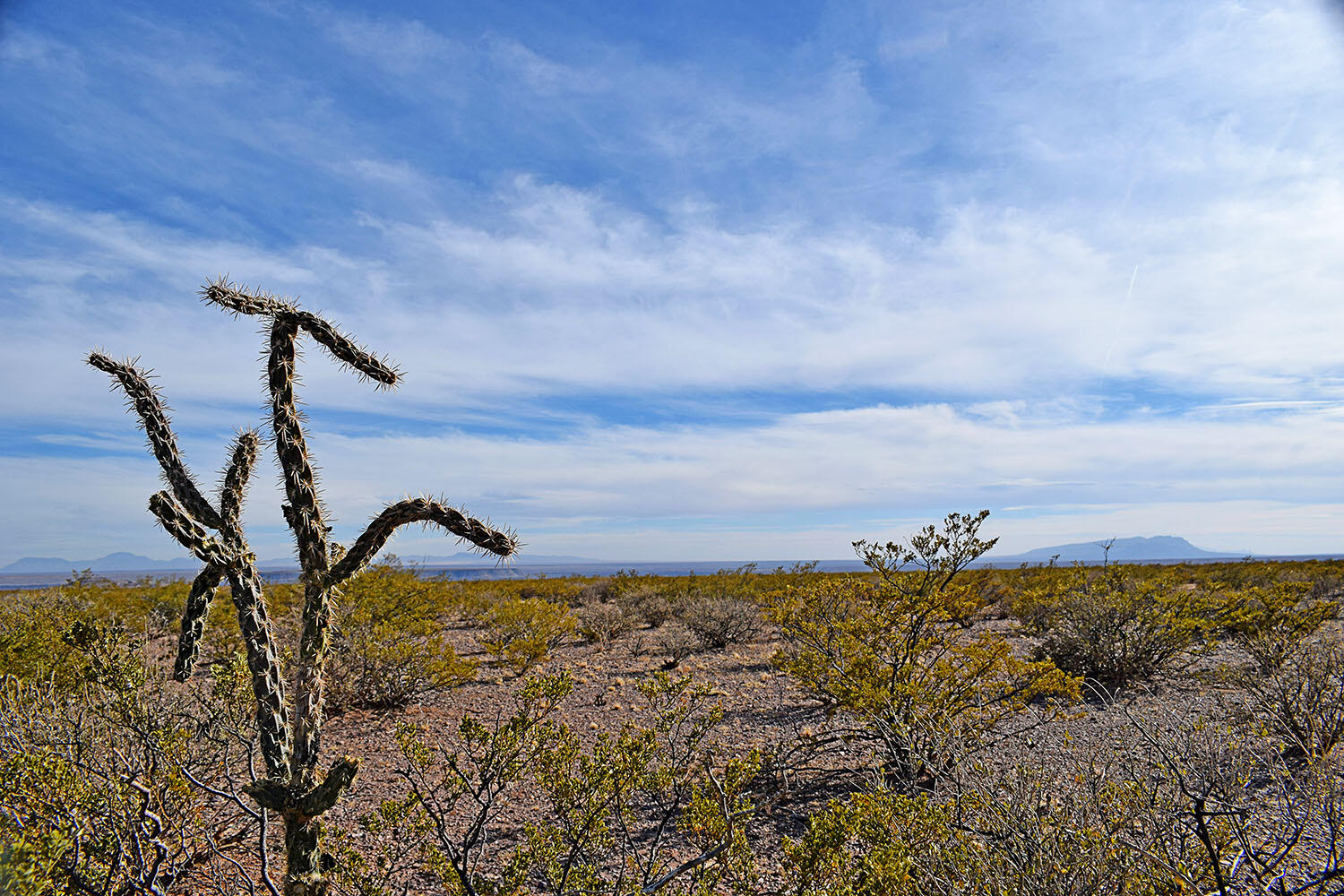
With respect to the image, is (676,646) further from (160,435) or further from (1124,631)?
(160,435)

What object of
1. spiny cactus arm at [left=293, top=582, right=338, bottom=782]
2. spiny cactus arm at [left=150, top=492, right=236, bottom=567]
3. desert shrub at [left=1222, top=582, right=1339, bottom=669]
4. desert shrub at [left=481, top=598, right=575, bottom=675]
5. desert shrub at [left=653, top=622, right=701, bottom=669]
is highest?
spiny cactus arm at [left=150, top=492, right=236, bottom=567]

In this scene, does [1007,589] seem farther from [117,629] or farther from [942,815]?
[117,629]

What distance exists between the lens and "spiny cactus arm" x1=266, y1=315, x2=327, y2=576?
2748mm

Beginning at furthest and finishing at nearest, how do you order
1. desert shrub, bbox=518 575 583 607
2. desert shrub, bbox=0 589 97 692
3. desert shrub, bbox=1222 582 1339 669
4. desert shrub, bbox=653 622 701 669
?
desert shrub, bbox=518 575 583 607 < desert shrub, bbox=653 622 701 669 < desert shrub, bbox=1222 582 1339 669 < desert shrub, bbox=0 589 97 692

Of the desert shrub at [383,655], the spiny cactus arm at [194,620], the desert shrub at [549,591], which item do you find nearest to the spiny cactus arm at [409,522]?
the spiny cactus arm at [194,620]

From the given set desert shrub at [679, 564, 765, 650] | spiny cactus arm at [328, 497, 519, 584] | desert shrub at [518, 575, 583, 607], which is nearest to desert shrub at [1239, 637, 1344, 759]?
spiny cactus arm at [328, 497, 519, 584]

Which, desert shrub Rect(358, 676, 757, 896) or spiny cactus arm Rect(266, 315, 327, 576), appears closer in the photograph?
spiny cactus arm Rect(266, 315, 327, 576)

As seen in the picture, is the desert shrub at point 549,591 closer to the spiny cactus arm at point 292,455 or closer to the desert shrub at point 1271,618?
the desert shrub at point 1271,618

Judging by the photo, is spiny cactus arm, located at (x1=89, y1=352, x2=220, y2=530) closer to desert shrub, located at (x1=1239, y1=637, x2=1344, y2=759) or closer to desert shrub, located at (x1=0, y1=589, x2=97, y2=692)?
desert shrub, located at (x1=0, y1=589, x2=97, y2=692)

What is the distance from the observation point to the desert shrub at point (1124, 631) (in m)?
9.10

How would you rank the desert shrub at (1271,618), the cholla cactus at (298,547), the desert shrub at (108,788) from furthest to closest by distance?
the desert shrub at (1271,618)
the desert shrub at (108,788)
the cholla cactus at (298,547)

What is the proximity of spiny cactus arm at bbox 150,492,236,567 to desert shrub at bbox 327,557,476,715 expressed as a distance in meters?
5.80

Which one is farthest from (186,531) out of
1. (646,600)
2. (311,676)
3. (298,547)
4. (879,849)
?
(646,600)

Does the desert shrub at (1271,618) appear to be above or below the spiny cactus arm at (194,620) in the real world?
below
